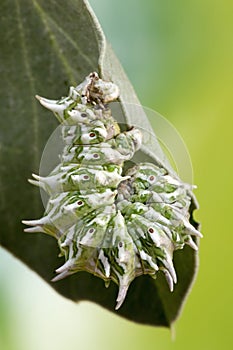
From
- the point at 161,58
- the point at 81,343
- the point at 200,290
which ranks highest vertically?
the point at 161,58

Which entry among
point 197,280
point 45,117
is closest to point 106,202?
point 45,117

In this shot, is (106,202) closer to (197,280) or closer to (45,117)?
(45,117)

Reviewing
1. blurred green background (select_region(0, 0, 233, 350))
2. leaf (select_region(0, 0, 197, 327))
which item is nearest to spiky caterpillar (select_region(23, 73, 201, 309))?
leaf (select_region(0, 0, 197, 327))

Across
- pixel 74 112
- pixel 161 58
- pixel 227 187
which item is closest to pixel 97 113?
pixel 74 112

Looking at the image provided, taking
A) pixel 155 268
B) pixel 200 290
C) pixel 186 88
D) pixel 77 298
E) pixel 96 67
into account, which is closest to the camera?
pixel 155 268

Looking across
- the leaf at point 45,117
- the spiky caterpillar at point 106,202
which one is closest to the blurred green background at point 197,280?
the leaf at point 45,117

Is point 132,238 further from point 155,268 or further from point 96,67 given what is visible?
point 96,67
